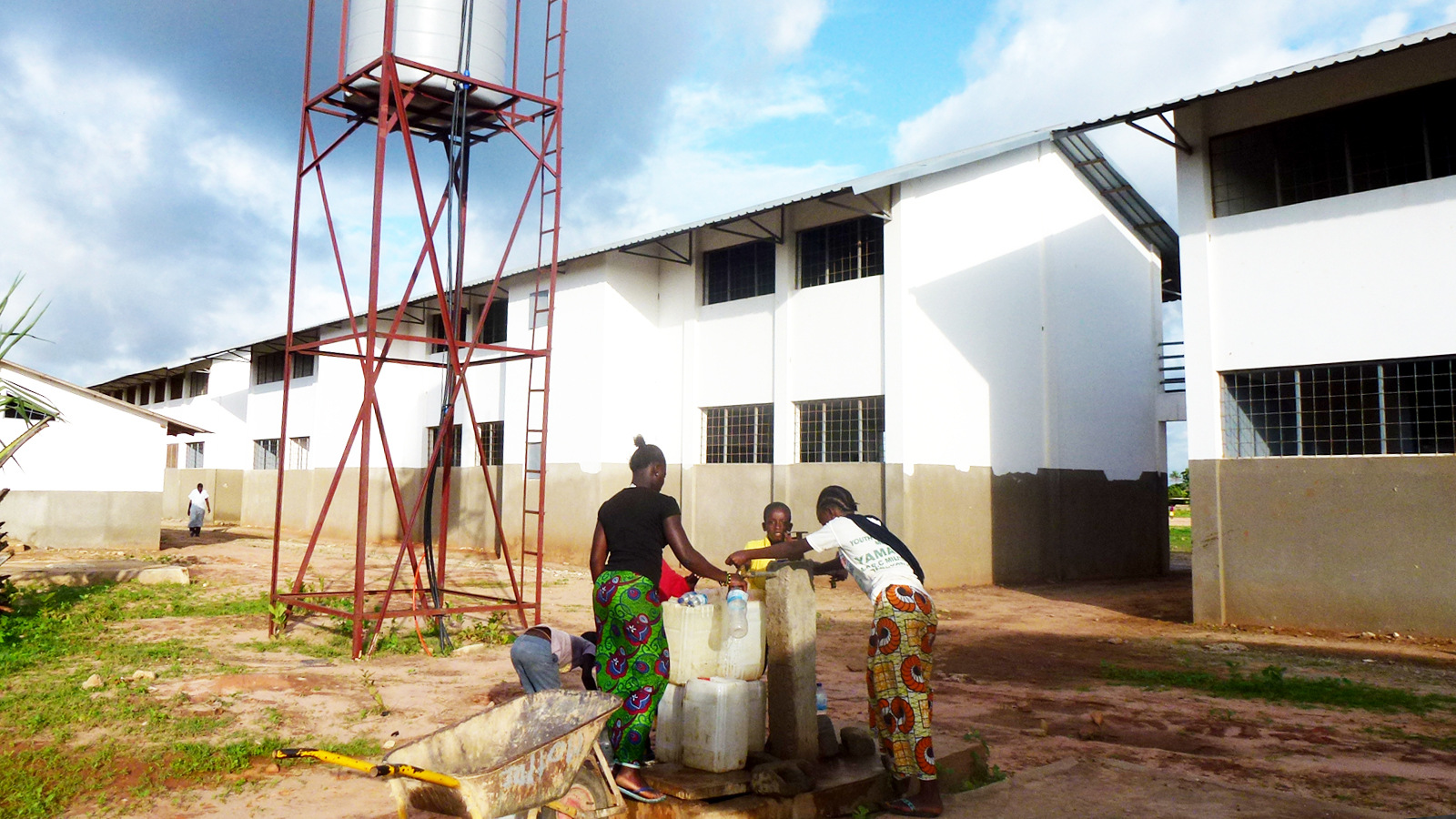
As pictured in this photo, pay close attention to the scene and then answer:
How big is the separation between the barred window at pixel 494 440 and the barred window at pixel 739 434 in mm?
5145

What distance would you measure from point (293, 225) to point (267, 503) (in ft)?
68.8

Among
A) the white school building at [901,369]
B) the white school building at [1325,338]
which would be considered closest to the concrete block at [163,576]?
the white school building at [901,369]

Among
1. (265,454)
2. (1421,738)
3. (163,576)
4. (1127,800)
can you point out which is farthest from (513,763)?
(265,454)

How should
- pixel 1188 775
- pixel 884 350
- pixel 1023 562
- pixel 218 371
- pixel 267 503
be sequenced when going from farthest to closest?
pixel 218 371 < pixel 267 503 < pixel 1023 562 < pixel 884 350 < pixel 1188 775

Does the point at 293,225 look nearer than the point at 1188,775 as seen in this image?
No

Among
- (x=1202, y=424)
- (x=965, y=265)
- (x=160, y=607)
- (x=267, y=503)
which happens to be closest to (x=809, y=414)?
(x=965, y=265)

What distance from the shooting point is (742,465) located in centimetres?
1684

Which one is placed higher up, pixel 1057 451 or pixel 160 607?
pixel 1057 451

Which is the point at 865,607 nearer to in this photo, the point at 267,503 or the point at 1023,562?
the point at 1023,562

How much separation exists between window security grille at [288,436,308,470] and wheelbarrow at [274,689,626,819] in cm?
2497

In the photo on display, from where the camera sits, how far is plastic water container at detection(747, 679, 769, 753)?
4.98 meters

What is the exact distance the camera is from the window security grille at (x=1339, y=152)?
10336mm

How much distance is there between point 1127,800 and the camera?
4.93 meters

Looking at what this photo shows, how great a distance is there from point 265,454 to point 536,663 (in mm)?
27733
